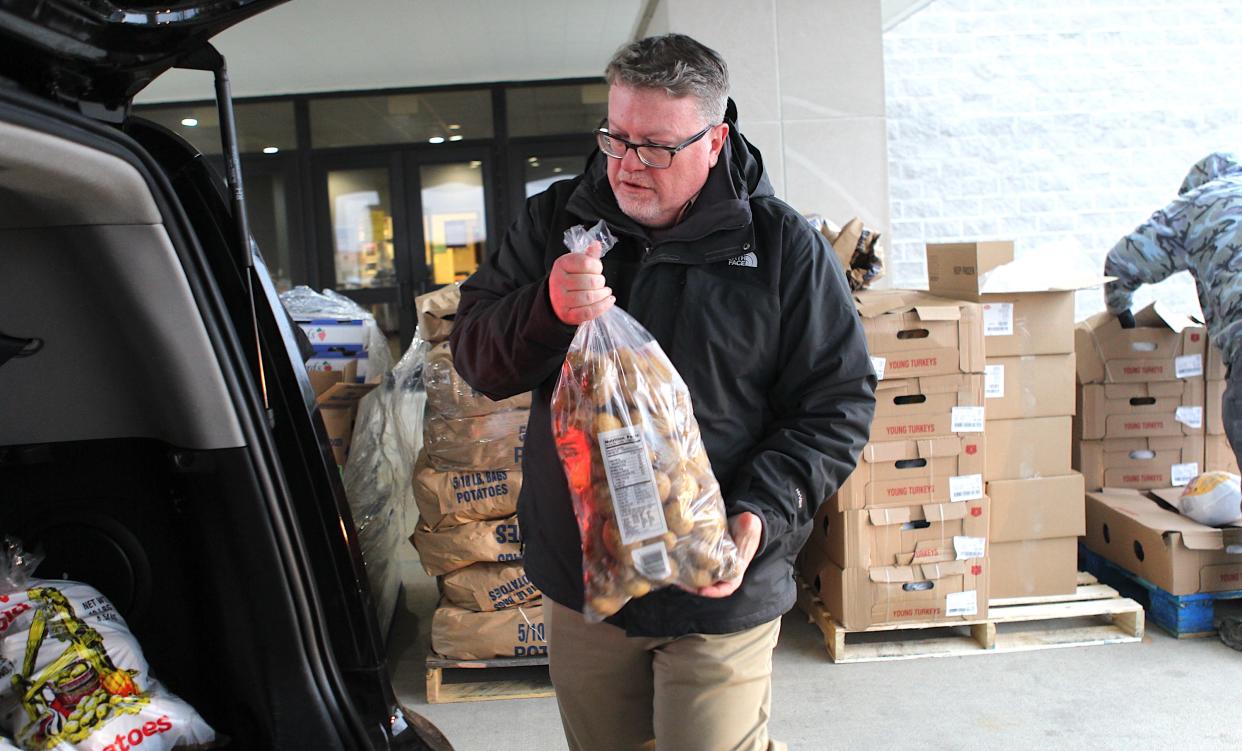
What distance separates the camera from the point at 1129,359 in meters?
4.16

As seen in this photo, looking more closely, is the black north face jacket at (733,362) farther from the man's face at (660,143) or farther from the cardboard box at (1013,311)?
the cardboard box at (1013,311)

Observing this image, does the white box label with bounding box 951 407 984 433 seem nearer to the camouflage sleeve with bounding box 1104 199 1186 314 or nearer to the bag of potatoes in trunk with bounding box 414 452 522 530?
the camouflage sleeve with bounding box 1104 199 1186 314

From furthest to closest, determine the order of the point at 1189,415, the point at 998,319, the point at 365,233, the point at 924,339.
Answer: the point at 365,233, the point at 1189,415, the point at 998,319, the point at 924,339

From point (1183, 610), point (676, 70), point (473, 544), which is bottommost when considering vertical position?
point (1183, 610)

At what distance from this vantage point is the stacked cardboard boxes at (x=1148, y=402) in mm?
4160

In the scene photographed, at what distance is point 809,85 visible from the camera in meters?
4.54

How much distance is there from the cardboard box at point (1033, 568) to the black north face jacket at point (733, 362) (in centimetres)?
246

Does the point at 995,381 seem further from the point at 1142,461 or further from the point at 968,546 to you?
the point at 1142,461

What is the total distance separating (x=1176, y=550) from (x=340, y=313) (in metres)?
3.52

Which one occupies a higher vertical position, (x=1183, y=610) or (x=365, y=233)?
(x=365, y=233)

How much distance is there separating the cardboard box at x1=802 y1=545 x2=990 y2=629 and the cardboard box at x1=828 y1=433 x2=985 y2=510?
0.83ft

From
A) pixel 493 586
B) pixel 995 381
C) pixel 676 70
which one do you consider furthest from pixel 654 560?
pixel 995 381

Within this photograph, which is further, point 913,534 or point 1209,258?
point 1209,258

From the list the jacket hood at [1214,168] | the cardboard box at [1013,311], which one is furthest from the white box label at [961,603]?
the jacket hood at [1214,168]
